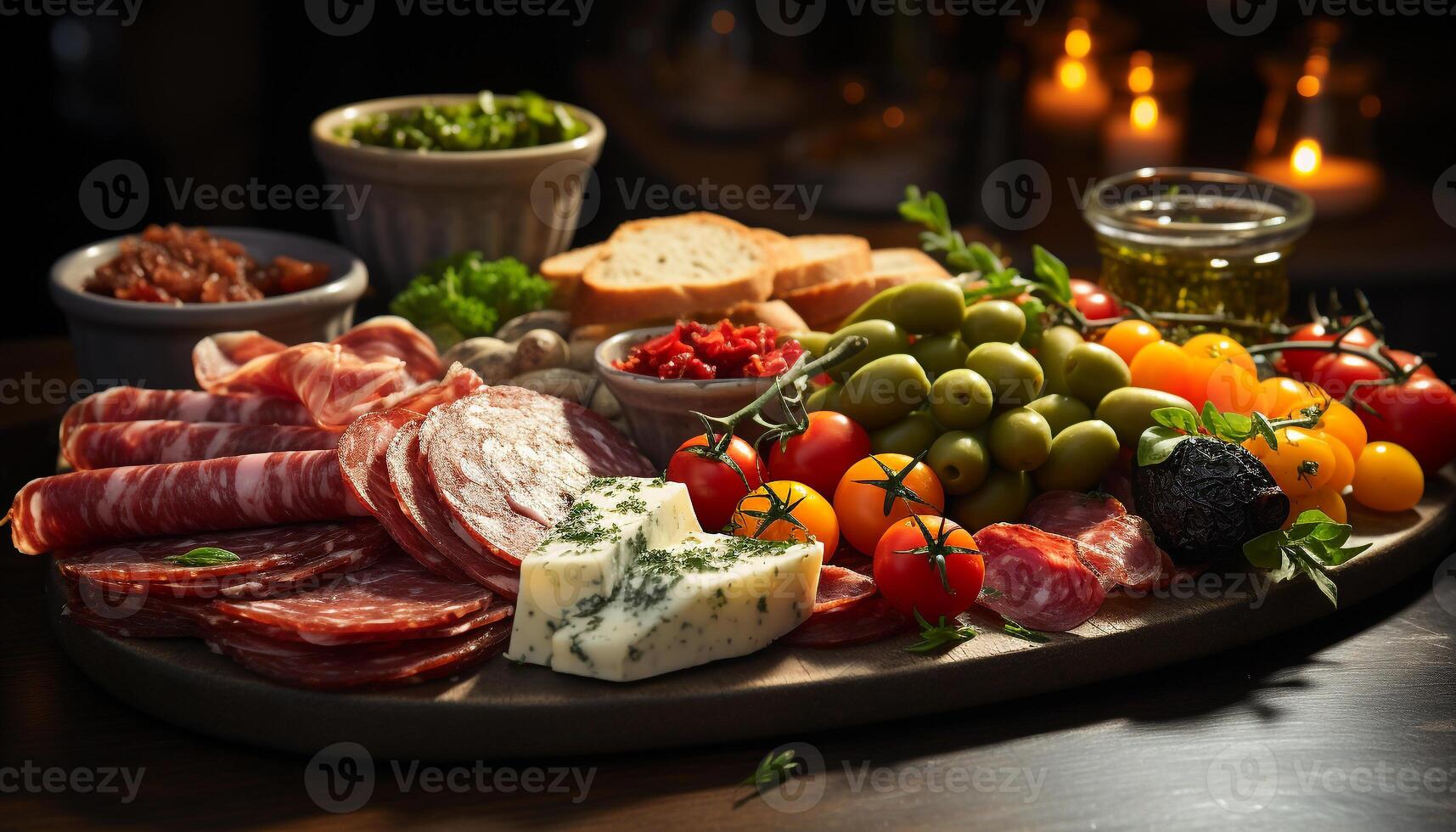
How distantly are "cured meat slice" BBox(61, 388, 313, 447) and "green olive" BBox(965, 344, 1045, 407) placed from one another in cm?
101

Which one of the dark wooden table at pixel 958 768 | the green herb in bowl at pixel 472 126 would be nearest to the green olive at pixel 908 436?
the dark wooden table at pixel 958 768

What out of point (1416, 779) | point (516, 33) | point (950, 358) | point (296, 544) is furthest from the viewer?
point (516, 33)

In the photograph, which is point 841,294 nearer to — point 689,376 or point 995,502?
point 689,376

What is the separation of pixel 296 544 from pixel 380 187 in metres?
1.13

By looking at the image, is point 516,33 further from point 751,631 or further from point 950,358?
point 751,631

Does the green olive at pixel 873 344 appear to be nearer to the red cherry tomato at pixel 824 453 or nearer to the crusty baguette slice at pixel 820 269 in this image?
the red cherry tomato at pixel 824 453

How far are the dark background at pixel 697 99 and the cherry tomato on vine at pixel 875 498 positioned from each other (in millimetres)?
1660

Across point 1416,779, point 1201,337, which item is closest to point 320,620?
point 1416,779

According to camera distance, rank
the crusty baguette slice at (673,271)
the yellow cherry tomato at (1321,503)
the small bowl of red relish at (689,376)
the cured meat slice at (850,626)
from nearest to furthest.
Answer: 1. the cured meat slice at (850,626)
2. the yellow cherry tomato at (1321,503)
3. the small bowl of red relish at (689,376)
4. the crusty baguette slice at (673,271)

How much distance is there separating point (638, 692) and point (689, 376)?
24.0 inches

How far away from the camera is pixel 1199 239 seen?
7.24 ft

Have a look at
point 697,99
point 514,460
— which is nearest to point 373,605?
point 514,460

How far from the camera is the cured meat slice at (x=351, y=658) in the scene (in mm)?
1404

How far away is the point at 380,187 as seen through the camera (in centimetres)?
254
